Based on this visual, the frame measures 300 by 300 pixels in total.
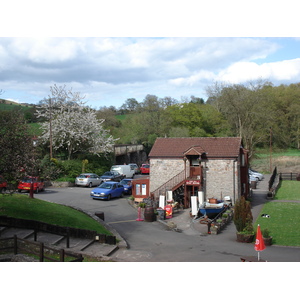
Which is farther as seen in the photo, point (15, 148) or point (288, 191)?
point (288, 191)

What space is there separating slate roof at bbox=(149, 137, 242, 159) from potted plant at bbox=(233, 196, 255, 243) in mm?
9265

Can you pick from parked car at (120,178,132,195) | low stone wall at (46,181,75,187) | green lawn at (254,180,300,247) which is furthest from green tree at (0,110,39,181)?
low stone wall at (46,181,75,187)

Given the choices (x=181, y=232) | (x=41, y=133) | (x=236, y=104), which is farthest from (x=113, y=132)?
(x=181, y=232)

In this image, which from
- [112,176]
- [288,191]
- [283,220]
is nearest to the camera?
[283,220]

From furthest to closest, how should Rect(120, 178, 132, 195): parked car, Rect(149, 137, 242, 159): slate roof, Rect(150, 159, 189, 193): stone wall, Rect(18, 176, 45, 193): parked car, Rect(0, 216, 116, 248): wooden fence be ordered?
Rect(120, 178, 132, 195): parked car
Rect(18, 176, 45, 193): parked car
Rect(150, 159, 189, 193): stone wall
Rect(149, 137, 242, 159): slate roof
Rect(0, 216, 116, 248): wooden fence

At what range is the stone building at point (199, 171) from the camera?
27.0m

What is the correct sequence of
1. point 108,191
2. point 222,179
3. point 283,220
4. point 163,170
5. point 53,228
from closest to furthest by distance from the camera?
point 53,228 < point 283,220 < point 222,179 < point 108,191 < point 163,170

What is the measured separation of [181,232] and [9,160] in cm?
1023

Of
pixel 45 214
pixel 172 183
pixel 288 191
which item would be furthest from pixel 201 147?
pixel 45 214

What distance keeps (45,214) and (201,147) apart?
14.1m

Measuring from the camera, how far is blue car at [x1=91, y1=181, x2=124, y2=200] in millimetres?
28234

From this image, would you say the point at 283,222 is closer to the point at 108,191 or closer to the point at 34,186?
the point at 108,191

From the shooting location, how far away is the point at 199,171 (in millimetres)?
27094

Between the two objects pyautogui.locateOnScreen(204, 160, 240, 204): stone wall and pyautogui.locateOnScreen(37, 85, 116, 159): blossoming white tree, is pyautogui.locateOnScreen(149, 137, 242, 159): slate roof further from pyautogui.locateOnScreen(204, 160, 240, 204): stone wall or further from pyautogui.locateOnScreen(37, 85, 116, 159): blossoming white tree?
pyautogui.locateOnScreen(37, 85, 116, 159): blossoming white tree
